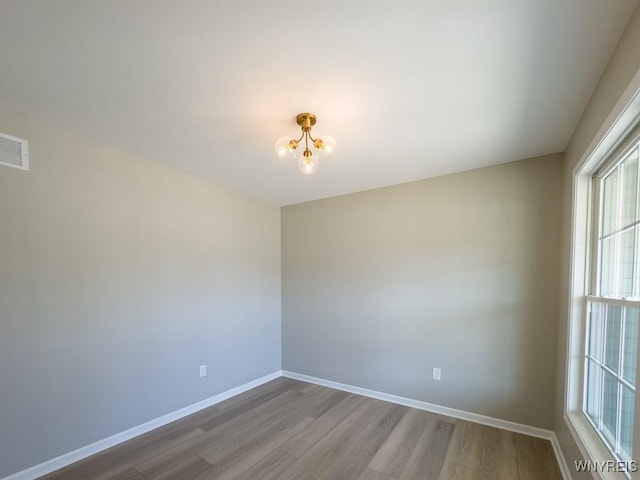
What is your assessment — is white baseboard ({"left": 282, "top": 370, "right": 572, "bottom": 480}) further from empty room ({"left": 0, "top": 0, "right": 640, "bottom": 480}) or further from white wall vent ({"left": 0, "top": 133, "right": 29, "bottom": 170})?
white wall vent ({"left": 0, "top": 133, "right": 29, "bottom": 170})

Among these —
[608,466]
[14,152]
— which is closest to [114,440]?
[14,152]

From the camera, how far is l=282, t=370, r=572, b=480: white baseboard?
2344 mm

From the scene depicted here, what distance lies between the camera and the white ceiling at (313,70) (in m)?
1.27

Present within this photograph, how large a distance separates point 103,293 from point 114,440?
3.85 ft

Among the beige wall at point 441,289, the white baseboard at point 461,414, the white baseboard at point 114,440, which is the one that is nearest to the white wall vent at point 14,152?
the white baseboard at point 114,440

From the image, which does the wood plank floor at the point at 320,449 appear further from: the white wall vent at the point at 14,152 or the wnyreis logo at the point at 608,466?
the white wall vent at the point at 14,152

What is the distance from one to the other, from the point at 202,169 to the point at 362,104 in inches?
69.7

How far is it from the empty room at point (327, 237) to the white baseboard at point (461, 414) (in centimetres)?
2

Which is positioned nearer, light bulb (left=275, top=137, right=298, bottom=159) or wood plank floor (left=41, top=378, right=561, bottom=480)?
light bulb (left=275, top=137, right=298, bottom=159)

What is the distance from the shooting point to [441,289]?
3072 mm

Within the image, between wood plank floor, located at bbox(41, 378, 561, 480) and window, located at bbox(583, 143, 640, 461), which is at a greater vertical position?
window, located at bbox(583, 143, 640, 461)

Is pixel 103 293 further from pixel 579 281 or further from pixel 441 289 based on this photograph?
pixel 579 281

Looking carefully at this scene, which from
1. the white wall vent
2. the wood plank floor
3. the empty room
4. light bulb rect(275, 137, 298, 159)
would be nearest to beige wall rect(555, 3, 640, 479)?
the empty room

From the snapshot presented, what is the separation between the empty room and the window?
19 mm
